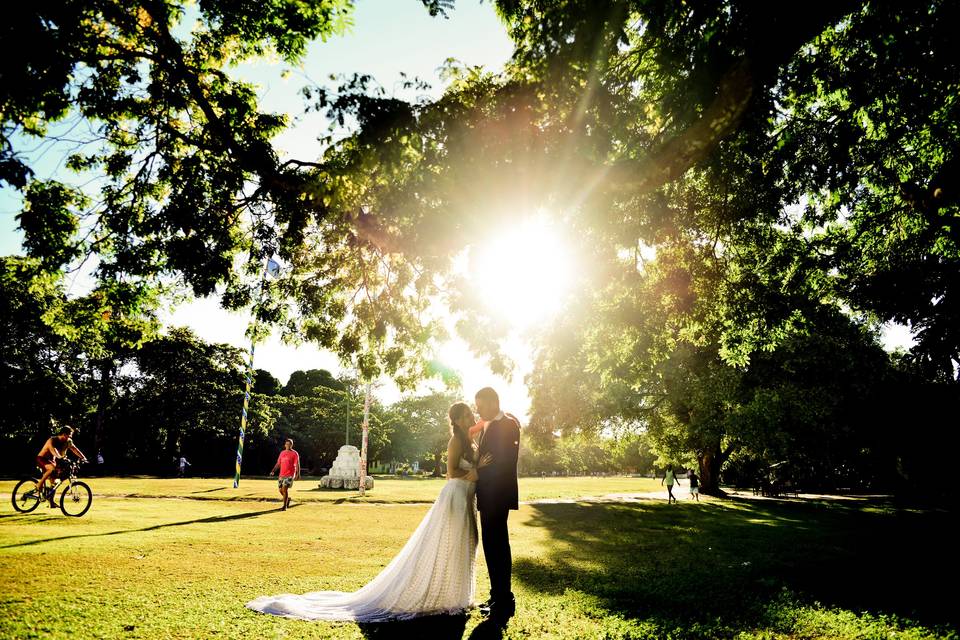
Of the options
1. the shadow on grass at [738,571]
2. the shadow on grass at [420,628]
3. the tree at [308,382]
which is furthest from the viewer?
the tree at [308,382]

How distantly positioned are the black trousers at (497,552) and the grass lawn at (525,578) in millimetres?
350

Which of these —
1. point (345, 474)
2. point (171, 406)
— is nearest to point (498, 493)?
point (345, 474)

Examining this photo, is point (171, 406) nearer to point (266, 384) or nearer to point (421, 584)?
point (266, 384)

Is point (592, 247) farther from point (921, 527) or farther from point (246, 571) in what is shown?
point (921, 527)

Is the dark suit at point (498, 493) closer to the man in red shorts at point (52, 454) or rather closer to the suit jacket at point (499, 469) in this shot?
the suit jacket at point (499, 469)

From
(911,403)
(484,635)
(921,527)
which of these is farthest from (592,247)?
(911,403)

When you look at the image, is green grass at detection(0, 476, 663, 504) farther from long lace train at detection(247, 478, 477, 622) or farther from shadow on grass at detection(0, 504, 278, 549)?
long lace train at detection(247, 478, 477, 622)

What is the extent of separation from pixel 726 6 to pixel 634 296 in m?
6.34

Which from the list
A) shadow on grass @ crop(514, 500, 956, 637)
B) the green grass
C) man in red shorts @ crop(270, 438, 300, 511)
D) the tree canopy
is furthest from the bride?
the green grass

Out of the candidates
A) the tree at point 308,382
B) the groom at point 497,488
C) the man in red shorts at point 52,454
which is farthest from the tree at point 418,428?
the groom at point 497,488

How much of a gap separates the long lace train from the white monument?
25.6 metres

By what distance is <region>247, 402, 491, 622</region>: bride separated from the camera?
5.18 metres

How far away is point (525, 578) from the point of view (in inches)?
286

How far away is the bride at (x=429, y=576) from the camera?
204 inches
